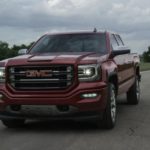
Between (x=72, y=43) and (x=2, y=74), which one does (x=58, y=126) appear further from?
(x=72, y=43)

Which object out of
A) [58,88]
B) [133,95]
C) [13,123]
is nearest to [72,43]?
[58,88]

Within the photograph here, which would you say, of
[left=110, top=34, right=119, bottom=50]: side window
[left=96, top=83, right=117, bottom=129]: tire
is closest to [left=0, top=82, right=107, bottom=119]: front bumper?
[left=96, top=83, right=117, bottom=129]: tire

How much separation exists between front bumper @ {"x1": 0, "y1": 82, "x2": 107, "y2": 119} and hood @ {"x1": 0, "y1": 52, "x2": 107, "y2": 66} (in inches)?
16.8

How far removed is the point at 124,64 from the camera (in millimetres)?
11773

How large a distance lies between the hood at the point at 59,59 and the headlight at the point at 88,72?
0.09 m

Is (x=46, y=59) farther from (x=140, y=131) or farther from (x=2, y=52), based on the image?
(x=2, y=52)

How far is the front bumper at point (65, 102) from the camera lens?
8883 millimetres

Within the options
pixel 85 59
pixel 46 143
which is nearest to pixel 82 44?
pixel 85 59

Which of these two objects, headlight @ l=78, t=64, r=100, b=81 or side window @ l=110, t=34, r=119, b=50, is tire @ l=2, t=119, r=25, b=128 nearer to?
headlight @ l=78, t=64, r=100, b=81

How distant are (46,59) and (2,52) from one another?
2815 cm

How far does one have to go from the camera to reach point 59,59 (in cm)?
912

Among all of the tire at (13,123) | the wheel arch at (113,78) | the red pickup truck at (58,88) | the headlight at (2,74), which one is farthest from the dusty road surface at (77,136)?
the headlight at (2,74)

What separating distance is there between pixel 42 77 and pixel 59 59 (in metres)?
0.42

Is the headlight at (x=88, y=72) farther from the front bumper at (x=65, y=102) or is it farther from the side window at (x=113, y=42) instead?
the side window at (x=113, y=42)
